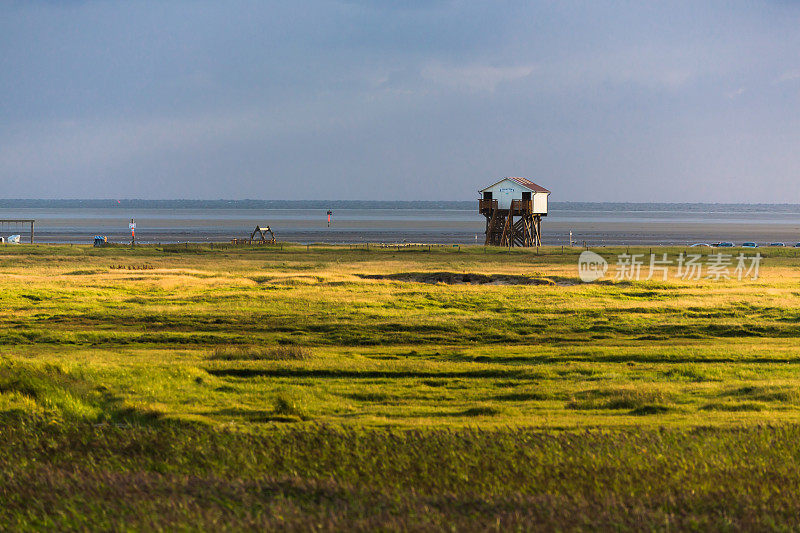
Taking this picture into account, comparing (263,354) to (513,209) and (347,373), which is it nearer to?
(347,373)

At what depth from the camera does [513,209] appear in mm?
88875

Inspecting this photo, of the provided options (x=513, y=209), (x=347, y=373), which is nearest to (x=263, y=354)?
(x=347, y=373)

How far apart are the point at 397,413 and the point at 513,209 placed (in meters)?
77.4

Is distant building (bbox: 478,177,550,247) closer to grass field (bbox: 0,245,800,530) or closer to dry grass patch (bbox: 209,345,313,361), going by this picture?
grass field (bbox: 0,245,800,530)

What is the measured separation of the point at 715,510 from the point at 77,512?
19.3 ft

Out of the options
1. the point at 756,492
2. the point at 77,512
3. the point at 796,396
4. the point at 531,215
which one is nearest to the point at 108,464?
the point at 77,512

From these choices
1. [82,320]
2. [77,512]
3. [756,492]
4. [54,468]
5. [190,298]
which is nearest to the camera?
[77,512]

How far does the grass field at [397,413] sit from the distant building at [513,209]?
55.2 meters

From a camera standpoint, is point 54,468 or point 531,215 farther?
point 531,215

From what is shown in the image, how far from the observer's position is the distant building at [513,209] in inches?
3509

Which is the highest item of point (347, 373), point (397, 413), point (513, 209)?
point (513, 209)

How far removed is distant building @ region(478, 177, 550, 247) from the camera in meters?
89.1

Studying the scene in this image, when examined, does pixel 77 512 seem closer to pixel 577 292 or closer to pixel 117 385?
pixel 117 385

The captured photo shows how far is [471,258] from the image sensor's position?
216ft
